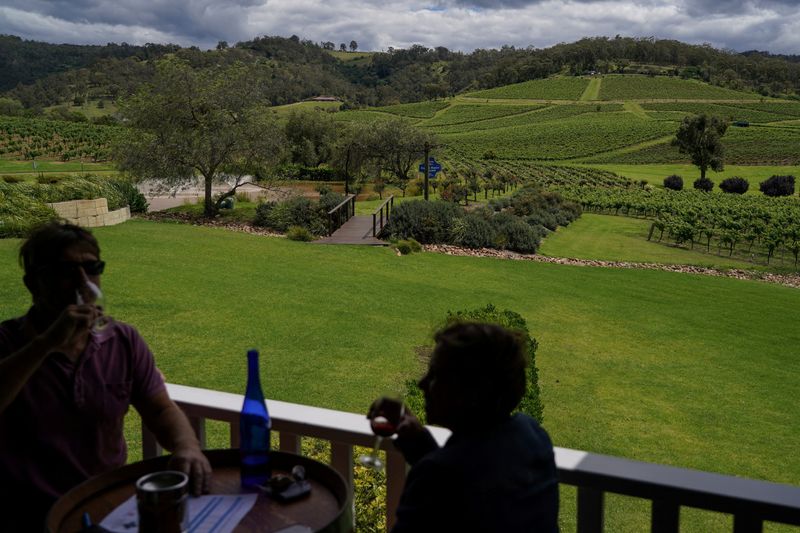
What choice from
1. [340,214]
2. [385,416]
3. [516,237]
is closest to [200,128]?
[340,214]

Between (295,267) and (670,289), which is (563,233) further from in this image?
(295,267)

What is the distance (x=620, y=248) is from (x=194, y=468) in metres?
22.6

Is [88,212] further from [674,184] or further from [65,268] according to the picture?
[674,184]

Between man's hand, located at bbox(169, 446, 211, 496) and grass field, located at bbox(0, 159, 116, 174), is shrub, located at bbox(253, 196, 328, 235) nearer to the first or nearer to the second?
grass field, located at bbox(0, 159, 116, 174)

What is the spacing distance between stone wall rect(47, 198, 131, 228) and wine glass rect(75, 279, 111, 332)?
50.3 feet

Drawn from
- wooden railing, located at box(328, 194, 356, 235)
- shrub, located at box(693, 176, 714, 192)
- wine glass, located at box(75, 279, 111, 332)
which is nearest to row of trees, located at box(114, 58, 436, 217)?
wooden railing, located at box(328, 194, 356, 235)

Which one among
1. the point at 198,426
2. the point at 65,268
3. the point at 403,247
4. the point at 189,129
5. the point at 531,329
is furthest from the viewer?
the point at 189,129

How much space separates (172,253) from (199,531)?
1314 cm

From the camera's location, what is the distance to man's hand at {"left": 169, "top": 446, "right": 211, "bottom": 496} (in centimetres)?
179

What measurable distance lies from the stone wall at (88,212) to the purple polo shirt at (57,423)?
1523 cm

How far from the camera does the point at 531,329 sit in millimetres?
11266

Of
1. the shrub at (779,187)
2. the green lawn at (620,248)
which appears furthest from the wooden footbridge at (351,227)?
the shrub at (779,187)

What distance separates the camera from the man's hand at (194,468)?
1793mm

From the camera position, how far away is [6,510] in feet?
6.02
